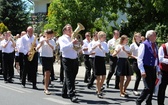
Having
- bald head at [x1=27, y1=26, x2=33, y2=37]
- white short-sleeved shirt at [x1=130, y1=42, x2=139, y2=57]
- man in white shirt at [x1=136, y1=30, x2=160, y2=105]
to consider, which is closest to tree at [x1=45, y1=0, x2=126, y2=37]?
bald head at [x1=27, y1=26, x2=33, y2=37]

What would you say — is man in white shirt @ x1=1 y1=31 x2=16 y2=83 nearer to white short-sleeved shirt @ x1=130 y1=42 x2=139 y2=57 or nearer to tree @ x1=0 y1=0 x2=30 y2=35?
white short-sleeved shirt @ x1=130 y1=42 x2=139 y2=57

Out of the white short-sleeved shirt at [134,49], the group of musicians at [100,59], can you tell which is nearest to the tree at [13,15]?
the group of musicians at [100,59]

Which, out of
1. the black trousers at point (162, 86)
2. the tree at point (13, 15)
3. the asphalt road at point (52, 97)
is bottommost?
the asphalt road at point (52, 97)

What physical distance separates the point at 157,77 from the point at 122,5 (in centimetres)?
1468

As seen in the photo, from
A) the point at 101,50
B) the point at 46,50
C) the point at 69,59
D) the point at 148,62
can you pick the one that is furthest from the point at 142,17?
the point at 148,62

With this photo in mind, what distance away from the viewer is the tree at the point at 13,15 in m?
35.9

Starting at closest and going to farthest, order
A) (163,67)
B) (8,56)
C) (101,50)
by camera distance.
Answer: (163,67) < (101,50) < (8,56)

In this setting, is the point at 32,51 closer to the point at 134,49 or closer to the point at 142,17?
the point at 134,49

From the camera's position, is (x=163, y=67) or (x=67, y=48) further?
(x=67, y=48)

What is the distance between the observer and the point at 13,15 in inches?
1411

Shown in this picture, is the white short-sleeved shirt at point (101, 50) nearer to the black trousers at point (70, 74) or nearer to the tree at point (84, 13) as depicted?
the black trousers at point (70, 74)

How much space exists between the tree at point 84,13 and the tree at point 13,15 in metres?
10.7

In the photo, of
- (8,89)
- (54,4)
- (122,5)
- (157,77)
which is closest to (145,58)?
(157,77)

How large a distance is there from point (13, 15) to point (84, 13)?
13.6m
